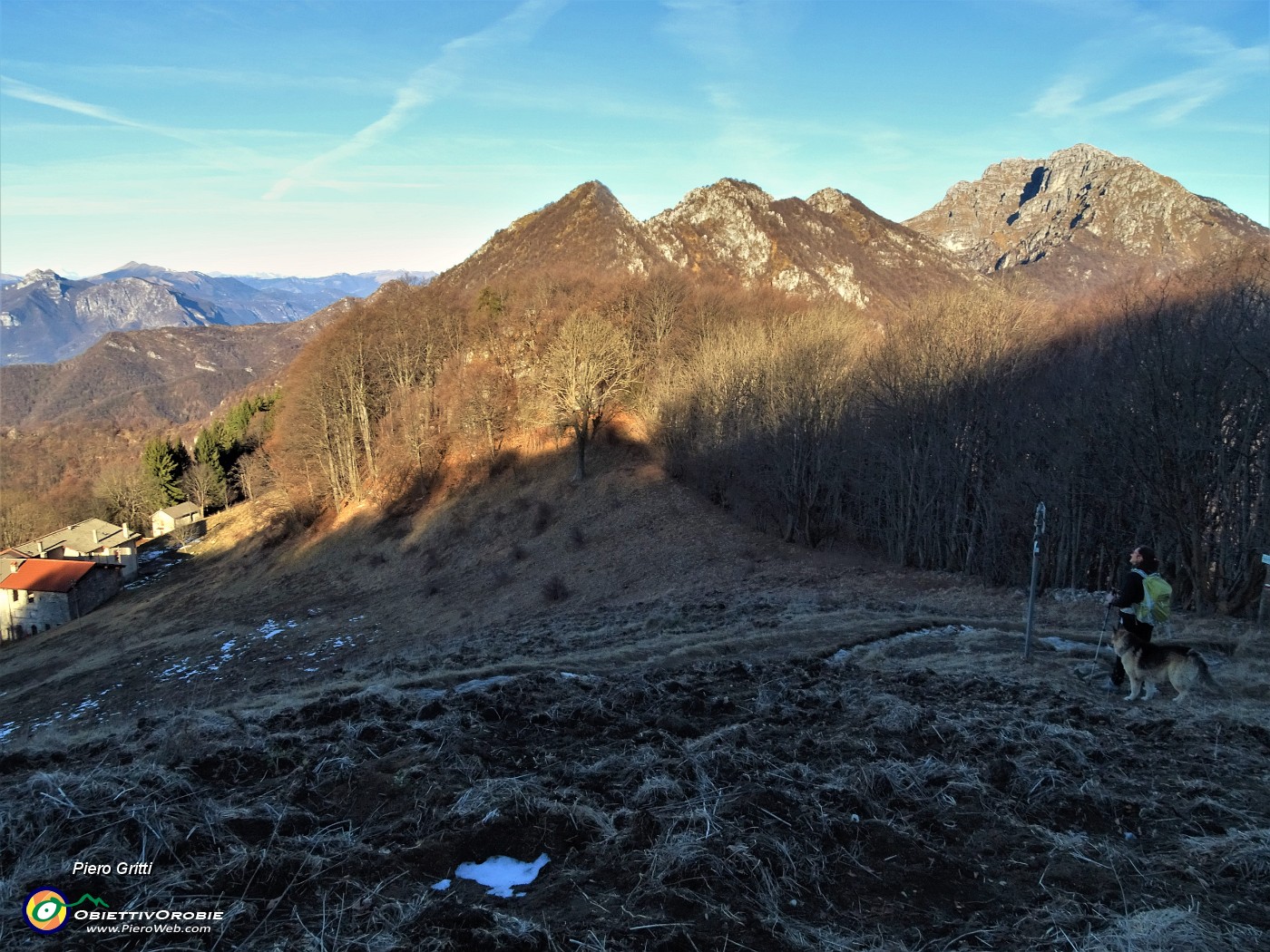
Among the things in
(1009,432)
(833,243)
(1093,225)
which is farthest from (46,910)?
(1093,225)

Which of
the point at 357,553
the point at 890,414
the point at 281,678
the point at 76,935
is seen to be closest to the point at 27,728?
the point at 281,678

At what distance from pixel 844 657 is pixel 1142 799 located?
251 inches

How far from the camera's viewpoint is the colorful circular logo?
3.19 m

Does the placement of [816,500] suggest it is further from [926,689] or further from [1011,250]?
[1011,250]

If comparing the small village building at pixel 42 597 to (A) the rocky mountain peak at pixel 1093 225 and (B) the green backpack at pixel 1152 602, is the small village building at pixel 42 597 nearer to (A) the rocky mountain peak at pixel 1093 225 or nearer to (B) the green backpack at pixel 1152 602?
(B) the green backpack at pixel 1152 602

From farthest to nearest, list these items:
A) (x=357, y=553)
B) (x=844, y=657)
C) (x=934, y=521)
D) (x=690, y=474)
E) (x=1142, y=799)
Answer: (x=357, y=553) < (x=690, y=474) < (x=934, y=521) < (x=844, y=657) < (x=1142, y=799)

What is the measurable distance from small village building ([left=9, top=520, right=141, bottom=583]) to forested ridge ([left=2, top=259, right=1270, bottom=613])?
9982 millimetres

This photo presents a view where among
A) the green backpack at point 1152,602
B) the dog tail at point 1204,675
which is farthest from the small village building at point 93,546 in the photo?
the dog tail at point 1204,675

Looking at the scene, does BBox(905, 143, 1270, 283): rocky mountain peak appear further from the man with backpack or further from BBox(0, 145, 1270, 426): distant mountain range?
the man with backpack

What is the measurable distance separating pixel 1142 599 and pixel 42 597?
4971 cm

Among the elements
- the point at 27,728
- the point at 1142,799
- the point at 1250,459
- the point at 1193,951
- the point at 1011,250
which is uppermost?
the point at 1011,250

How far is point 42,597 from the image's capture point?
38625mm

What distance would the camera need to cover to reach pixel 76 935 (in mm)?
3131

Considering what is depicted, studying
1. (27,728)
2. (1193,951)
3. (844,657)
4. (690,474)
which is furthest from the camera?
(690,474)
